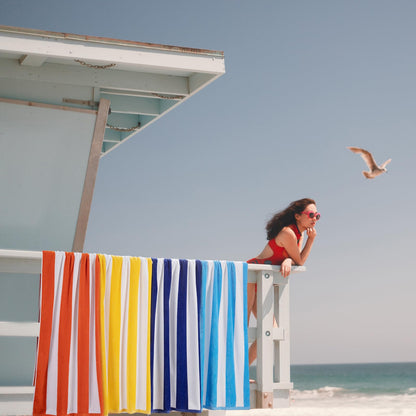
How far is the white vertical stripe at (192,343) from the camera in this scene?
19.8 feet

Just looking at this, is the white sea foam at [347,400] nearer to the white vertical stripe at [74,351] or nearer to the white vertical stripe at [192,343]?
the white vertical stripe at [192,343]

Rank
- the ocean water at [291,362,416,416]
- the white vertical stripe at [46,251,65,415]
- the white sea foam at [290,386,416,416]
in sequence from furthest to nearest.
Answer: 1. the white sea foam at [290,386,416,416]
2. the ocean water at [291,362,416,416]
3. the white vertical stripe at [46,251,65,415]

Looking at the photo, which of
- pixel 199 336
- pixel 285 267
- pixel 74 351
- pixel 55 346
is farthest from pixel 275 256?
pixel 55 346

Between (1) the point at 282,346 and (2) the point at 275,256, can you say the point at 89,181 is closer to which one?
(2) the point at 275,256

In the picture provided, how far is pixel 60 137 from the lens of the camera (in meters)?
7.30

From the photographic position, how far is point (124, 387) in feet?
19.3

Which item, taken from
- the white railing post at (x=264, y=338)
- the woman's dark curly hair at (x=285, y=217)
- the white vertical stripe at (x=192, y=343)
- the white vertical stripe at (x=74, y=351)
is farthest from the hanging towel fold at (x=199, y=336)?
the woman's dark curly hair at (x=285, y=217)

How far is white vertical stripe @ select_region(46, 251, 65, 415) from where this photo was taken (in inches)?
223

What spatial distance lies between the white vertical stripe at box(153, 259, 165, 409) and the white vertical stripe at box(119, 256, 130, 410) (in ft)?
0.81

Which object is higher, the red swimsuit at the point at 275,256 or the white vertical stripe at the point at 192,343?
the red swimsuit at the point at 275,256

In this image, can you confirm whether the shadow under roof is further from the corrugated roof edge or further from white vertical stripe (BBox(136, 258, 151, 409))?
white vertical stripe (BBox(136, 258, 151, 409))

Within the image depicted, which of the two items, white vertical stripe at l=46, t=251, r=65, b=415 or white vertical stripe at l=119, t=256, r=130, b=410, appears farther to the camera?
white vertical stripe at l=119, t=256, r=130, b=410

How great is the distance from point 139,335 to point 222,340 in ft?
2.44

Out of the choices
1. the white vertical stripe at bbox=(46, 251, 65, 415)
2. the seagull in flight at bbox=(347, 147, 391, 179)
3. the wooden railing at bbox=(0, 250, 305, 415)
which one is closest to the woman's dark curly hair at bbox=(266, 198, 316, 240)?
the wooden railing at bbox=(0, 250, 305, 415)
